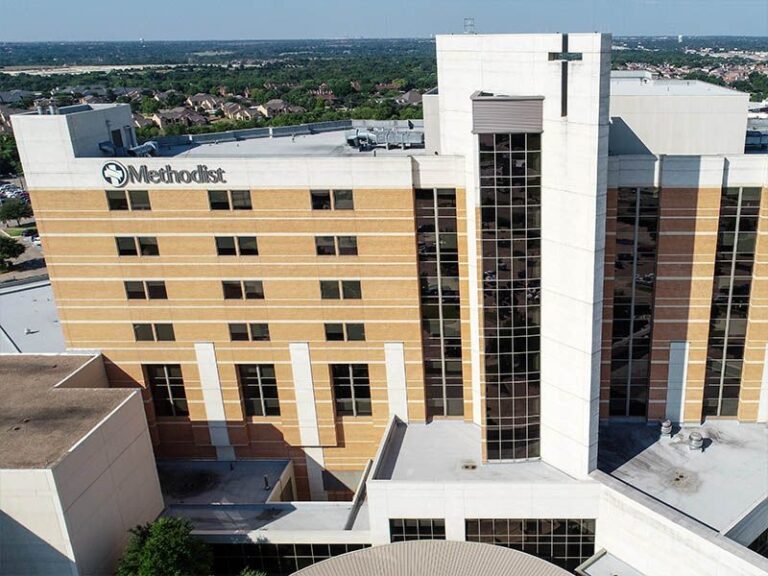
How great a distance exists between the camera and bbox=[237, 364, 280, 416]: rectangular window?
44.1m

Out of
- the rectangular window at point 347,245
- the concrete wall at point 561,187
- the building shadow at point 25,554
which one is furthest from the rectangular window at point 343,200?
the building shadow at point 25,554

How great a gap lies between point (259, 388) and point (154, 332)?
310 inches

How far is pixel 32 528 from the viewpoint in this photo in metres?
32.2

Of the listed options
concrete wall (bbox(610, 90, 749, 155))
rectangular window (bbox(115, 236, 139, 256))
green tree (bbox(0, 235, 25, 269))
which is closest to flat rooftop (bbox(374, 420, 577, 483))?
concrete wall (bbox(610, 90, 749, 155))

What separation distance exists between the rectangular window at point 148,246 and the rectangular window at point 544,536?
24.9 metres

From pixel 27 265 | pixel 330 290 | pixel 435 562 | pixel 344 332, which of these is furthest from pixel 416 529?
pixel 27 265

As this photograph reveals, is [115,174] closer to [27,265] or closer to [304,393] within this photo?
[304,393]

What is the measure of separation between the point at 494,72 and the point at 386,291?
1441 centimetres

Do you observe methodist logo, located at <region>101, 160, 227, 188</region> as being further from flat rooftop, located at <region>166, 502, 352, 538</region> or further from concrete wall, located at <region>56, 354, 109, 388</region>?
flat rooftop, located at <region>166, 502, 352, 538</region>

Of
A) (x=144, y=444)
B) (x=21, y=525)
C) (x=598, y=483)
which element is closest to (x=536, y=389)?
(x=598, y=483)

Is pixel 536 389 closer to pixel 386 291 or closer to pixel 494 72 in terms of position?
pixel 386 291

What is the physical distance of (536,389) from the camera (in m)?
→ 37.4

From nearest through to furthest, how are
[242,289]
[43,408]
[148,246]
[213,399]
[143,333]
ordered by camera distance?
[43,408], [148,246], [242,289], [143,333], [213,399]

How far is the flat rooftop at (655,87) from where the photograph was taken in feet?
135
